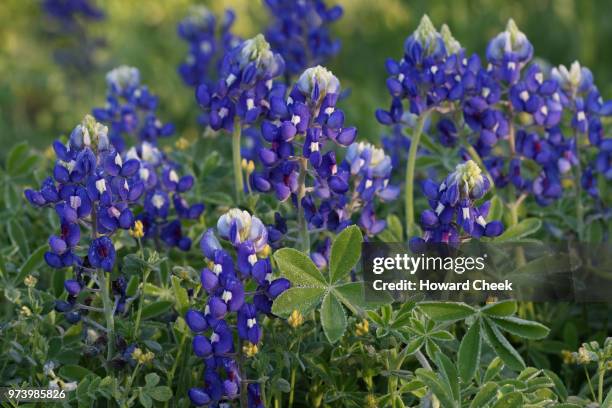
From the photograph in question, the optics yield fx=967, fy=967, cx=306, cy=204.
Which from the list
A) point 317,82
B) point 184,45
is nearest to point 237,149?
point 317,82

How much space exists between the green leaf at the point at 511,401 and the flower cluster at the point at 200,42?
239 cm

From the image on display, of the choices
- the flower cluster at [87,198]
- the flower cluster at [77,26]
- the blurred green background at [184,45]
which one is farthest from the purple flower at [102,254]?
the flower cluster at [77,26]

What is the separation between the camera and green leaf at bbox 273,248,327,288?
229 centimetres

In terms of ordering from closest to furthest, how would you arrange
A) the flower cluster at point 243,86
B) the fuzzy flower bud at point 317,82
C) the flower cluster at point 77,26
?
the fuzzy flower bud at point 317,82
the flower cluster at point 243,86
the flower cluster at point 77,26

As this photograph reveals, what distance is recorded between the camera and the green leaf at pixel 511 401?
2146 mm

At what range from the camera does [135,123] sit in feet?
11.7

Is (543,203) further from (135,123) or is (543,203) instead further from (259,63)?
(135,123)

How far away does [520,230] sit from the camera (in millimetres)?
2830

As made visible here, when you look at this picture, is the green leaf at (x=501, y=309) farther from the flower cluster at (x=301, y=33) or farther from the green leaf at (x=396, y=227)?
the flower cluster at (x=301, y=33)

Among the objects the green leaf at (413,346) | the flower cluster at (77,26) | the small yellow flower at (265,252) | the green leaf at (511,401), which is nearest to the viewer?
the green leaf at (511,401)

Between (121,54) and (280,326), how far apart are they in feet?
13.1

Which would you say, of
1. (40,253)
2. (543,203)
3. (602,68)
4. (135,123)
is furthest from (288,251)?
(602,68)

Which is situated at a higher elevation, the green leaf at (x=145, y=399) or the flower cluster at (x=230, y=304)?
the flower cluster at (x=230, y=304)

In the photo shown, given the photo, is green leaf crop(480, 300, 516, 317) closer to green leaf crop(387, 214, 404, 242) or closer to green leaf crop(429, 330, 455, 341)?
green leaf crop(429, 330, 455, 341)
